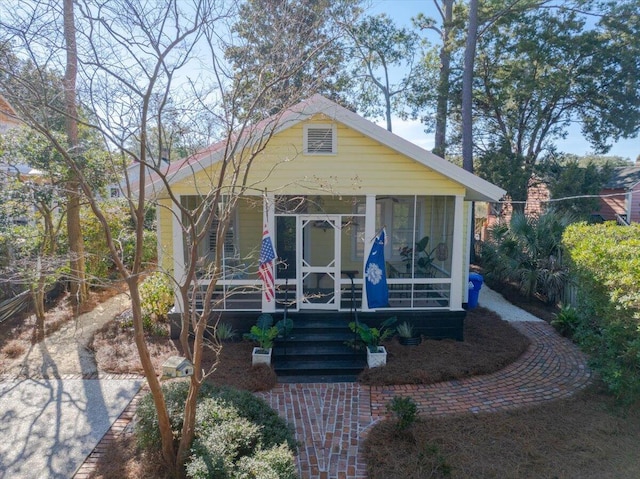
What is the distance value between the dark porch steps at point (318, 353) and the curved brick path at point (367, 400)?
0.40m

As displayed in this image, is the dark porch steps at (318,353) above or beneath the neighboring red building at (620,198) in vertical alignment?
beneath

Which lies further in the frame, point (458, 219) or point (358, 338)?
point (458, 219)

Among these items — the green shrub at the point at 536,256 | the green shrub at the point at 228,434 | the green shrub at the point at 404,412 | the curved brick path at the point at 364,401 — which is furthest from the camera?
the green shrub at the point at 536,256

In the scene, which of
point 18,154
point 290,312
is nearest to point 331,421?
point 290,312

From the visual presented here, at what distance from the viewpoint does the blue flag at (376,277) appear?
8.09m

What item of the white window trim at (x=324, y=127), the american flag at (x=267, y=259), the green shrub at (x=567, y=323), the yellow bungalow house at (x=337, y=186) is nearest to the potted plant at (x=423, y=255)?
the yellow bungalow house at (x=337, y=186)

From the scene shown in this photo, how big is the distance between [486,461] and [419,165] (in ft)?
17.9

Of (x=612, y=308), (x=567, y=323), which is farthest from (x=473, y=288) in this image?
(x=612, y=308)

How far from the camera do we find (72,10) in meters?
4.24

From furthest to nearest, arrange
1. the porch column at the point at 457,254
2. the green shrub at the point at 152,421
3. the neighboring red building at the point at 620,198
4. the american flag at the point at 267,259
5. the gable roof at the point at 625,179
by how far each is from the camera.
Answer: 1. the gable roof at the point at 625,179
2. the neighboring red building at the point at 620,198
3. the porch column at the point at 457,254
4. the american flag at the point at 267,259
5. the green shrub at the point at 152,421

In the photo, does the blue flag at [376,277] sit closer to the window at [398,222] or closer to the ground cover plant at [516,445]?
the ground cover plant at [516,445]

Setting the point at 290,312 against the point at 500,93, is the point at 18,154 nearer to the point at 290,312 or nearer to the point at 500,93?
the point at 290,312

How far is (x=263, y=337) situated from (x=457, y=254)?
4419mm

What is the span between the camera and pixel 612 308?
18.6 ft
